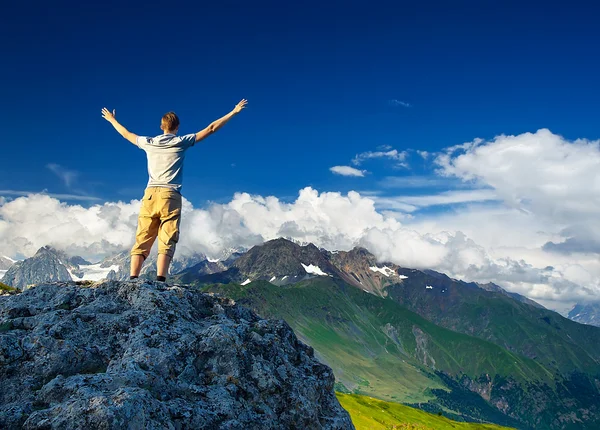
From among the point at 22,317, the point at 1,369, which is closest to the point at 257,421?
the point at 1,369

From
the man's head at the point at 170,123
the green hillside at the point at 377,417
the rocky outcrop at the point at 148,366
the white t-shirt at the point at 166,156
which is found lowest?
the green hillside at the point at 377,417

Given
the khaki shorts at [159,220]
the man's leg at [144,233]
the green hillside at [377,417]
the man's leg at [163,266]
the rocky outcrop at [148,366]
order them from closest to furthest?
the rocky outcrop at [148,366], the man's leg at [163,266], the khaki shorts at [159,220], the man's leg at [144,233], the green hillside at [377,417]

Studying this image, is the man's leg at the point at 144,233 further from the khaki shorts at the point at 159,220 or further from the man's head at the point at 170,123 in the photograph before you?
the man's head at the point at 170,123

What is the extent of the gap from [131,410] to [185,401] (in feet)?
5.22

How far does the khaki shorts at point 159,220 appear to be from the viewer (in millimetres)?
13711

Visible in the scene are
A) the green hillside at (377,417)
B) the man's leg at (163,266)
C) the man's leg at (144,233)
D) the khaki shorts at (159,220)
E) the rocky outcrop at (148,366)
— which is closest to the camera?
the rocky outcrop at (148,366)

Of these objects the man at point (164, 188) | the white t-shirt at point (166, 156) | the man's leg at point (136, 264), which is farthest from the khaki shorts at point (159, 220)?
the white t-shirt at point (166, 156)

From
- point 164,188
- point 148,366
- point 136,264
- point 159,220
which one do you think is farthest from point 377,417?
point 148,366

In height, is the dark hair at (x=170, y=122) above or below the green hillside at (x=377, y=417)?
above

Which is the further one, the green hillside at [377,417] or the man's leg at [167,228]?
the green hillside at [377,417]

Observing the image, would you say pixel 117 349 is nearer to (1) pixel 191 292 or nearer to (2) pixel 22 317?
(2) pixel 22 317

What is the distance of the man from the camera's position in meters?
13.7

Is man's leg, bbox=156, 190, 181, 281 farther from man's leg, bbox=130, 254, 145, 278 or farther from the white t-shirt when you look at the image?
man's leg, bbox=130, 254, 145, 278

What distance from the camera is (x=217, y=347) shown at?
35.1ft
